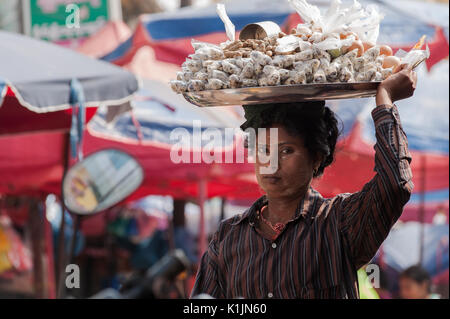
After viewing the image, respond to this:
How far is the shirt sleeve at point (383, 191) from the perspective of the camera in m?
1.84

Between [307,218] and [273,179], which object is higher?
[273,179]

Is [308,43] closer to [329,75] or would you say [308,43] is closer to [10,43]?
[329,75]

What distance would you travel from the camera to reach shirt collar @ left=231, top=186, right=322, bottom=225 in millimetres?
2094

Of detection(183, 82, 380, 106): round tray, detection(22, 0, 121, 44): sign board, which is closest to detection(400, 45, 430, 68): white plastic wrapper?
detection(183, 82, 380, 106): round tray

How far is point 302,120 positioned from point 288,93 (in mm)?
240

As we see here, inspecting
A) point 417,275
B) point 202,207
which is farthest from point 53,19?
point 417,275

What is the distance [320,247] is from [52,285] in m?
5.58

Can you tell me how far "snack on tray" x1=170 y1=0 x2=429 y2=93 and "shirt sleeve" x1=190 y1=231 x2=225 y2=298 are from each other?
21.0 inches

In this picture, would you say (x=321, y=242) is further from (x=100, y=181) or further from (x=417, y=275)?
(x=417, y=275)

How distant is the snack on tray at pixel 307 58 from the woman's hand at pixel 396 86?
31 mm

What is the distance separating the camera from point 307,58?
1.90 m
